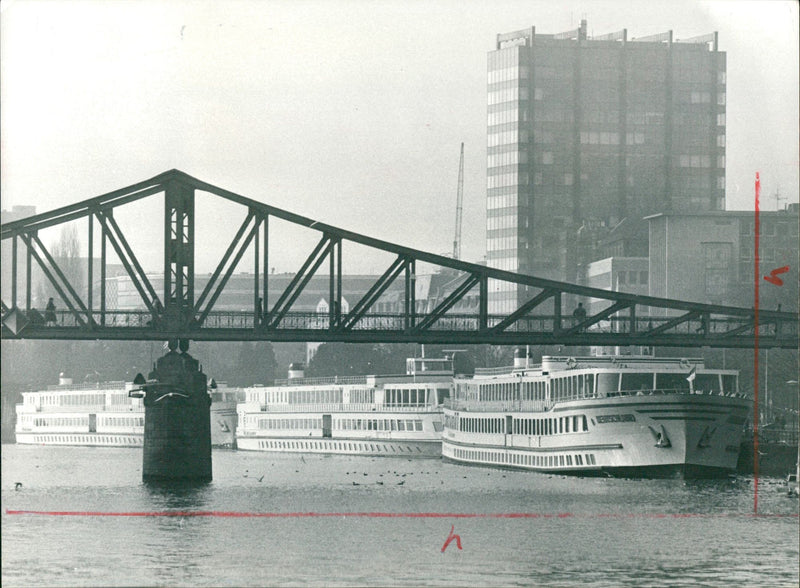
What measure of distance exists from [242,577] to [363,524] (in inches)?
764

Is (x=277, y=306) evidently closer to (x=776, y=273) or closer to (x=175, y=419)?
Answer: (x=175, y=419)

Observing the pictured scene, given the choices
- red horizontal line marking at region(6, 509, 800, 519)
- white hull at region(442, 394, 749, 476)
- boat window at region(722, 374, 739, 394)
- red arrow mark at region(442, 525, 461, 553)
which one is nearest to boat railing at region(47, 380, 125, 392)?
white hull at region(442, 394, 749, 476)

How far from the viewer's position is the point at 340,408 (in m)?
178

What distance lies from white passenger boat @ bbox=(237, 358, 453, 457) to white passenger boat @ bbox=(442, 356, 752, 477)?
109 feet

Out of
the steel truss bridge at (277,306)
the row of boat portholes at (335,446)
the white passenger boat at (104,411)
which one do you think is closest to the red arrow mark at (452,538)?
the steel truss bridge at (277,306)

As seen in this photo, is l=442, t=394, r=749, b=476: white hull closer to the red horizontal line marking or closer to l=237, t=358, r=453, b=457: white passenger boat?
the red horizontal line marking

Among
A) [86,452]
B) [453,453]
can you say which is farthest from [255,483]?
[86,452]

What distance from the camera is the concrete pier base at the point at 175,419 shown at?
11925 cm

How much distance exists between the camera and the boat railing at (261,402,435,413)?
6535 inches

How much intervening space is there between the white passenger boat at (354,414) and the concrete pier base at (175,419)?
45.5m

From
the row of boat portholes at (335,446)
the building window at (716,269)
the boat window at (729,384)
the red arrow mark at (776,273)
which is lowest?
Answer: the row of boat portholes at (335,446)

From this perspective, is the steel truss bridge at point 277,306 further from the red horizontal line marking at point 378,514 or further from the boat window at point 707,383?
the red horizontal line marking at point 378,514

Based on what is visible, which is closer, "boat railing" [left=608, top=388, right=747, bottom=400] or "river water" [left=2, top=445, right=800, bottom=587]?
"river water" [left=2, top=445, right=800, bottom=587]

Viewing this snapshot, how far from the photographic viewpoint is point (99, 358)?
19688 cm
